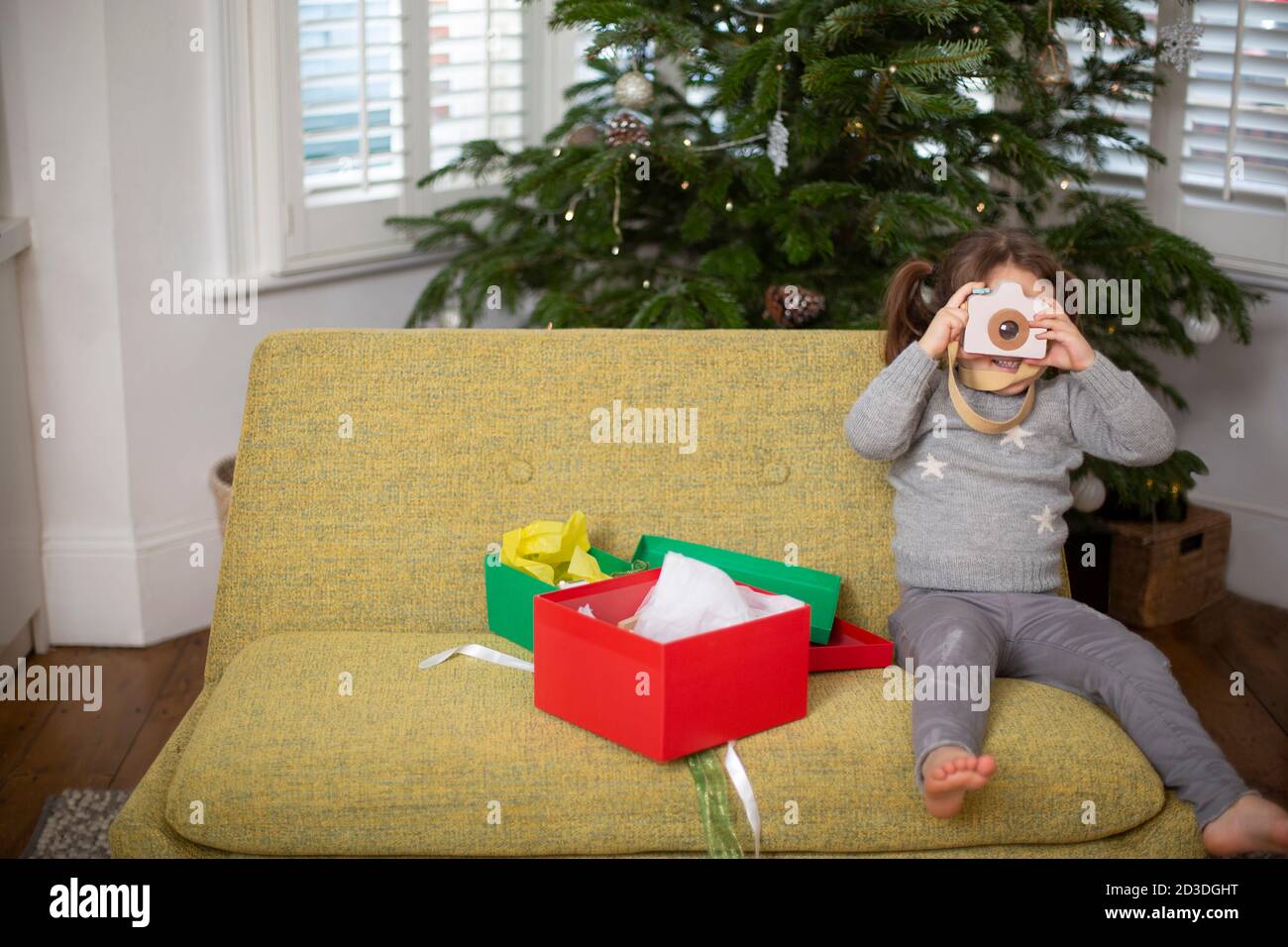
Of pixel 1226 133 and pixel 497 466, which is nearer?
pixel 497 466

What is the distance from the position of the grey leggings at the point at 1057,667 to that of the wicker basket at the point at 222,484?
5.12 feet

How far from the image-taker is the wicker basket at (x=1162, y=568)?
121 inches

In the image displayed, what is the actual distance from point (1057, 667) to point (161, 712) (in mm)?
1692

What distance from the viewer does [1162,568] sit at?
309cm

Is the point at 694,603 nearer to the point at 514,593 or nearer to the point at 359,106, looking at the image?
the point at 514,593

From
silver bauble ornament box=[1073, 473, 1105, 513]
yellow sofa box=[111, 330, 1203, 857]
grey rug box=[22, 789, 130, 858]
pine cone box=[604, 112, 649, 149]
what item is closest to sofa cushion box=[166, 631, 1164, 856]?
yellow sofa box=[111, 330, 1203, 857]

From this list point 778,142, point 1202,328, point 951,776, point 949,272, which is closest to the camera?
point 951,776

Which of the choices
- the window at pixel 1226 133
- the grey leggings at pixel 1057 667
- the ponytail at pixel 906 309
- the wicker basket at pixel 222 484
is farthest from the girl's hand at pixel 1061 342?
the wicker basket at pixel 222 484

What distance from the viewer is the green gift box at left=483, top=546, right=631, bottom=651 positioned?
71.0 inches

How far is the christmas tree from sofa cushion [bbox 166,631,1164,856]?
1.00 metres

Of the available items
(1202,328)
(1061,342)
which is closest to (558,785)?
(1061,342)

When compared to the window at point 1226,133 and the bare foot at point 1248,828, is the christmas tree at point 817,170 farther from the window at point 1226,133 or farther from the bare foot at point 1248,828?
the bare foot at point 1248,828
